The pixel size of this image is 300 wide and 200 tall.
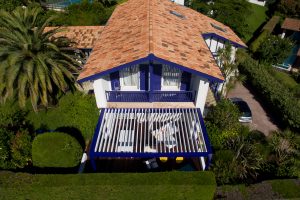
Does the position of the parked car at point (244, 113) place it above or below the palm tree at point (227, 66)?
below

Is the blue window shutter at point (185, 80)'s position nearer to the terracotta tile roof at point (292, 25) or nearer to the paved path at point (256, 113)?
the paved path at point (256, 113)

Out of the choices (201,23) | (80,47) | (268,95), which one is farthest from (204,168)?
(80,47)

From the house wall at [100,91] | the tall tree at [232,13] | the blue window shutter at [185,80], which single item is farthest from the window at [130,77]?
the tall tree at [232,13]

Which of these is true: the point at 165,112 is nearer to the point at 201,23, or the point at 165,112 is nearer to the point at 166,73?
the point at 166,73

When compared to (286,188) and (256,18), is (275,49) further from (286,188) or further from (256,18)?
(256,18)

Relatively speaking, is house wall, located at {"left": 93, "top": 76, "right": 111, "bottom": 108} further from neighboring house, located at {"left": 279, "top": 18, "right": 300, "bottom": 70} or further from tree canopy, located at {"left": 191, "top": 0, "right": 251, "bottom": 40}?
neighboring house, located at {"left": 279, "top": 18, "right": 300, "bottom": 70}

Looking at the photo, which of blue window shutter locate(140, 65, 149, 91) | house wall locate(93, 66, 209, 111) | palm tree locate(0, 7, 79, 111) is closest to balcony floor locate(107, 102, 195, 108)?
house wall locate(93, 66, 209, 111)
